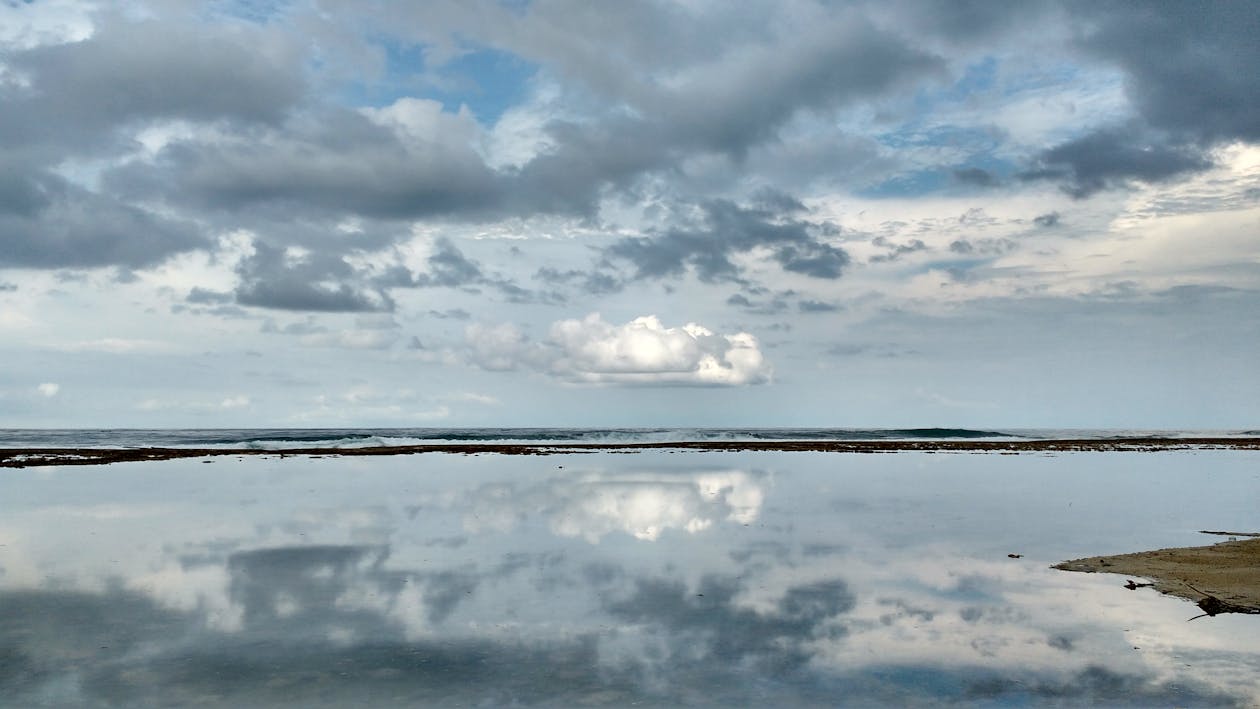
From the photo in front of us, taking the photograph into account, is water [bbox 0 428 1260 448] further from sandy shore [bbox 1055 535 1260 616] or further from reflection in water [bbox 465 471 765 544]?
sandy shore [bbox 1055 535 1260 616]

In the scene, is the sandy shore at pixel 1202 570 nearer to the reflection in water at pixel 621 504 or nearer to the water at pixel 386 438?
the reflection in water at pixel 621 504

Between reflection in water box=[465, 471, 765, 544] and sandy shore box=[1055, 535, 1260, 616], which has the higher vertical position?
reflection in water box=[465, 471, 765, 544]

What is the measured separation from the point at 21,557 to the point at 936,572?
1811cm

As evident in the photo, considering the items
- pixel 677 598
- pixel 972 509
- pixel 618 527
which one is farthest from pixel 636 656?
pixel 972 509

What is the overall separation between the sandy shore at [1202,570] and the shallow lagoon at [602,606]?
668mm

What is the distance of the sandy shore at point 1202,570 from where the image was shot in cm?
1315

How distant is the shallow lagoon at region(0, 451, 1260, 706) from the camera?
8.96 meters

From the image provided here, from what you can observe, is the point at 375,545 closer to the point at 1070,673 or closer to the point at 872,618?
the point at 872,618

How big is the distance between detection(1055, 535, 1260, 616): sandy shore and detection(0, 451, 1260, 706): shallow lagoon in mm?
668

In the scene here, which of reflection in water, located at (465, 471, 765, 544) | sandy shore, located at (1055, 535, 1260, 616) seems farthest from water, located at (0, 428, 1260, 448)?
sandy shore, located at (1055, 535, 1260, 616)

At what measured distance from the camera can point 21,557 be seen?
16.8 m

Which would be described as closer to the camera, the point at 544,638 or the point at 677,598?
the point at 544,638

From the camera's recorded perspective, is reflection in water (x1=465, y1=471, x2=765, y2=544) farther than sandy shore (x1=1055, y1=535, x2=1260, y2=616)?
Yes

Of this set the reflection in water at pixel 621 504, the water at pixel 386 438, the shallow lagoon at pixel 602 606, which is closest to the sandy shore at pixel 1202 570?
the shallow lagoon at pixel 602 606
